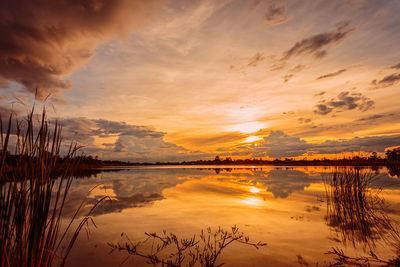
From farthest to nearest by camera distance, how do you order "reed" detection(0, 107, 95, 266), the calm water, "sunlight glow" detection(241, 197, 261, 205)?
"sunlight glow" detection(241, 197, 261, 205) → the calm water → "reed" detection(0, 107, 95, 266)

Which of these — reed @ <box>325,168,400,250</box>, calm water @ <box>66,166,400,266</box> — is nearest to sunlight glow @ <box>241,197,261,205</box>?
calm water @ <box>66,166,400,266</box>

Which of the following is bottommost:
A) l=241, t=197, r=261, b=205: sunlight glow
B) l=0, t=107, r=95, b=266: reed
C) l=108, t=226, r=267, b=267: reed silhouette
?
l=108, t=226, r=267, b=267: reed silhouette

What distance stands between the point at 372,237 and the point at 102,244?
347 inches

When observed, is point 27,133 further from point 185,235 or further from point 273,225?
point 273,225

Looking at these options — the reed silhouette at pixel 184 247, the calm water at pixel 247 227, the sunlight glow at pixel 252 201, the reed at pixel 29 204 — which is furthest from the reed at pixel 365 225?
the reed at pixel 29 204

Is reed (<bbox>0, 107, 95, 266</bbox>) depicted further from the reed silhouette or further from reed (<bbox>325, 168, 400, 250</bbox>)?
reed (<bbox>325, 168, 400, 250</bbox>)

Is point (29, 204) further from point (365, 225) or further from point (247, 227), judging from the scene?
point (365, 225)

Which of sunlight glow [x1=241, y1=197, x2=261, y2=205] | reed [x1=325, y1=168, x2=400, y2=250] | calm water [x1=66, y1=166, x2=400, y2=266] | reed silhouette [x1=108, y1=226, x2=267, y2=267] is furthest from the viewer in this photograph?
sunlight glow [x1=241, y1=197, x2=261, y2=205]

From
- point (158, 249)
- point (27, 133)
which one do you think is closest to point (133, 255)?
point (158, 249)

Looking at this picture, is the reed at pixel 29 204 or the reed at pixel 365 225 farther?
the reed at pixel 365 225

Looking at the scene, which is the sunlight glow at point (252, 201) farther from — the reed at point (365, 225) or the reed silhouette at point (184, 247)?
the reed silhouette at point (184, 247)

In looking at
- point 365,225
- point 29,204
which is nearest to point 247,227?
point 365,225

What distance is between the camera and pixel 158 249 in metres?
6.23

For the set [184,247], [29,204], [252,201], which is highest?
[29,204]
